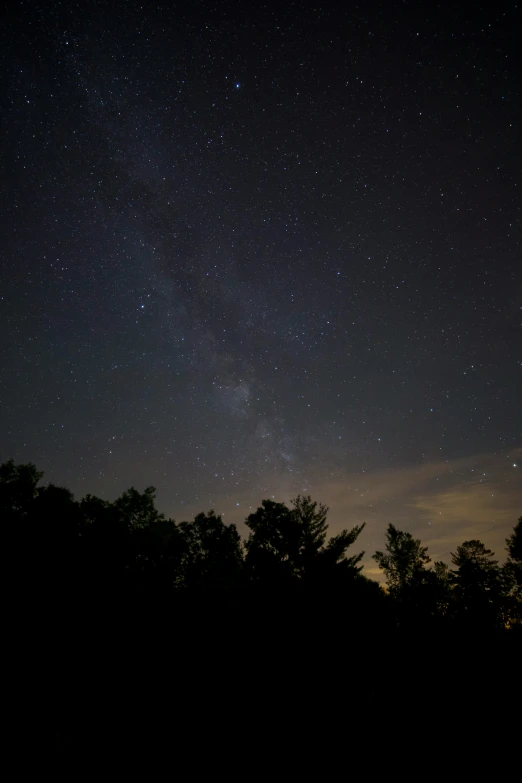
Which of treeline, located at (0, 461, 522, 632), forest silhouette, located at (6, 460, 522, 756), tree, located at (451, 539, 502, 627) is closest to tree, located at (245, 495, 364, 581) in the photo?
treeline, located at (0, 461, 522, 632)

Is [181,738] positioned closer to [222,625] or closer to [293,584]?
[222,625]

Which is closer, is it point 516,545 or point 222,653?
point 222,653

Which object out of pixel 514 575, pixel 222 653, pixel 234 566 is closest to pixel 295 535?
pixel 234 566

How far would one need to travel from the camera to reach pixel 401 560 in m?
34.1

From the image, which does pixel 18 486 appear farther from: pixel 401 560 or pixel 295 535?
pixel 401 560

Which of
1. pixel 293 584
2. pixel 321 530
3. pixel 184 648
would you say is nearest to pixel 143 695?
pixel 184 648

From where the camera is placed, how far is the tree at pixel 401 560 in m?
33.2

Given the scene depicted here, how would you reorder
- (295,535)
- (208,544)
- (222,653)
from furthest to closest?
1. (208,544)
2. (295,535)
3. (222,653)

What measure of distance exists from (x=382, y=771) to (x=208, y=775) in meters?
3.90

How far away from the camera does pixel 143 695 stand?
1028cm

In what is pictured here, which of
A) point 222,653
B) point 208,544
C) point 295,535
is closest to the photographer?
point 222,653

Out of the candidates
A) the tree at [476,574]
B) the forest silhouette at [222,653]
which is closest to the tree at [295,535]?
the forest silhouette at [222,653]

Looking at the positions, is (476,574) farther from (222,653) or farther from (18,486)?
(18,486)

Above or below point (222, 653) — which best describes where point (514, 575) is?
above
